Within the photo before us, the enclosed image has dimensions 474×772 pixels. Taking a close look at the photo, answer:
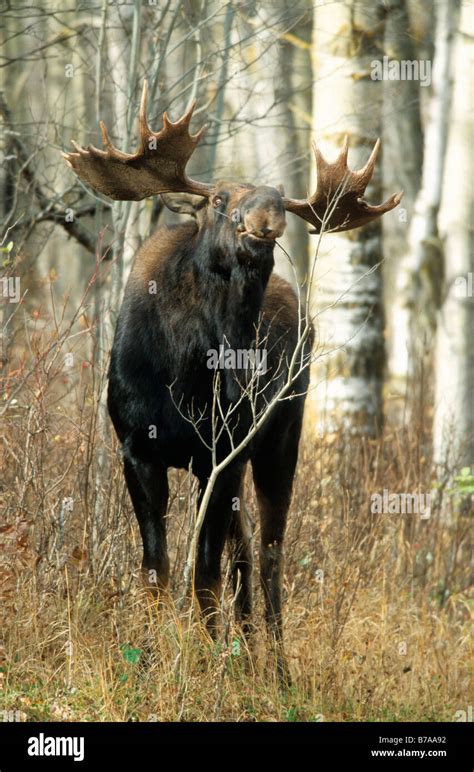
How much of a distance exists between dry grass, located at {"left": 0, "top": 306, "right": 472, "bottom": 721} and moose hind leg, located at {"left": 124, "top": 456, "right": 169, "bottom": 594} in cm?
18

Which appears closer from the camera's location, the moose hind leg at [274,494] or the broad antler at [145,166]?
the broad antler at [145,166]

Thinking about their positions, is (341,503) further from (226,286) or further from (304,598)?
(226,286)

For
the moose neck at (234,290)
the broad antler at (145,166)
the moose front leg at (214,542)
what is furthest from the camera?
the broad antler at (145,166)

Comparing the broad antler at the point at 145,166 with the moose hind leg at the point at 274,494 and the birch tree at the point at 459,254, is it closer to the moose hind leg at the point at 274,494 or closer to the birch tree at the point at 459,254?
the moose hind leg at the point at 274,494

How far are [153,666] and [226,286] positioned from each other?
2186mm

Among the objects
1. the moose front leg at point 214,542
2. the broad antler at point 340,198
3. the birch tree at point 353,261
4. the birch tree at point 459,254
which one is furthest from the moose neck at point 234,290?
the birch tree at point 459,254

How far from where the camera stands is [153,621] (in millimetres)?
7129

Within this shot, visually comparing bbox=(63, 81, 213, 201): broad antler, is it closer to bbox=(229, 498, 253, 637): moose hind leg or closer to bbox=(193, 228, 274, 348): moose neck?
bbox=(193, 228, 274, 348): moose neck

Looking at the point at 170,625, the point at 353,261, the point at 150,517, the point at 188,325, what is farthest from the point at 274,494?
the point at 353,261

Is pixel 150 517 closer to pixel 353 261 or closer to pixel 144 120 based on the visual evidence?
pixel 144 120

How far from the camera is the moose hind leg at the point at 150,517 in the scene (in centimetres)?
734

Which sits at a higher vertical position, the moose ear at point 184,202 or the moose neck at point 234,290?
the moose ear at point 184,202

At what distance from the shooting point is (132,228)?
11500 millimetres
